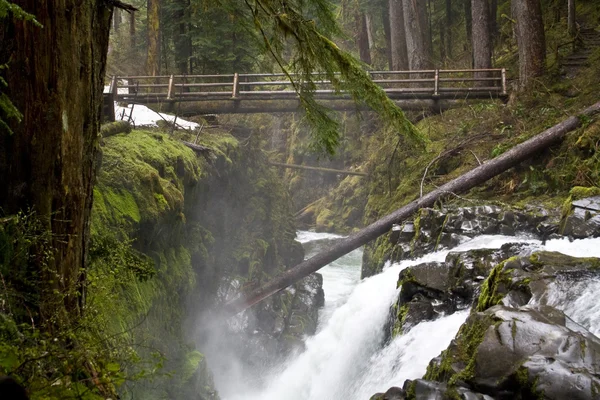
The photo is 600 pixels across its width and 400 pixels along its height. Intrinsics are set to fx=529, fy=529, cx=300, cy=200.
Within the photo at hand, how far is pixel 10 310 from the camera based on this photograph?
8.16 feet

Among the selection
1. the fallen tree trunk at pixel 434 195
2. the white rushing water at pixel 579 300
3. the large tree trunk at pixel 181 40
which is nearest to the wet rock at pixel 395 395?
the white rushing water at pixel 579 300

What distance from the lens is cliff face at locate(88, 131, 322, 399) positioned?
5480mm

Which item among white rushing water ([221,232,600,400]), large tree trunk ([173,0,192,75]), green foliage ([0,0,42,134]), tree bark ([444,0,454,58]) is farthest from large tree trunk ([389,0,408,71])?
green foliage ([0,0,42,134])

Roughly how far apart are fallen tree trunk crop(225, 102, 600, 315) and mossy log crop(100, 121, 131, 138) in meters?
4.32

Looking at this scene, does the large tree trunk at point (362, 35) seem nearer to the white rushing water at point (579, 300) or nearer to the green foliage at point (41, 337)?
the white rushing water at point (579, 300)

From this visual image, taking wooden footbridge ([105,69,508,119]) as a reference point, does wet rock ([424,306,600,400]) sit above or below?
below

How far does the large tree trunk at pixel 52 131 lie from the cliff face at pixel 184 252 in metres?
0.26

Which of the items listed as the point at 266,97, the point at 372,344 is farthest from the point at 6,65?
the point at 266,97

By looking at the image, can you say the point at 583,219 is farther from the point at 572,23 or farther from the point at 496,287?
the point at 572,23

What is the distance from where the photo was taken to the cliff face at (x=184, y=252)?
216 inches

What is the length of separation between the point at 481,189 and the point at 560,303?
252 inches

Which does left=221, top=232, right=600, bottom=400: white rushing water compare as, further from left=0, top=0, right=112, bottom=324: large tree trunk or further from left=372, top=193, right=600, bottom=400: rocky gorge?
left=0, top=0, right=112, bottom=324: large tree trunk

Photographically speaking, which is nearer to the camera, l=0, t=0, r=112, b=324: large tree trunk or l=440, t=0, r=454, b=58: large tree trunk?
l=0, t=0, r=112, b=324: large tree trunk

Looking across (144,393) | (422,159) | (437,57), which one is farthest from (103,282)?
(437,57)
